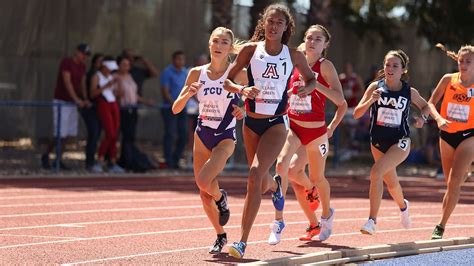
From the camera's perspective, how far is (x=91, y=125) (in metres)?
21.2

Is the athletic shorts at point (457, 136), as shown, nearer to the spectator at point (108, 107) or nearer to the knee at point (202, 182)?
the knee at point (202, 182)

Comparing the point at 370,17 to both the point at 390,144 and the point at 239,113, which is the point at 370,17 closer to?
the point at 390,144

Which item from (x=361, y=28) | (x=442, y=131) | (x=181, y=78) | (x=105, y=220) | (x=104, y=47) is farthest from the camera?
(x=361, y=28)

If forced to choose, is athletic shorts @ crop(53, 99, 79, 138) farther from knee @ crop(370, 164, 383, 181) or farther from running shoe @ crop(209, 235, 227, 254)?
running shoe @ crop(209, 235, 227, 254)

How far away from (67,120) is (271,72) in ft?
33.7

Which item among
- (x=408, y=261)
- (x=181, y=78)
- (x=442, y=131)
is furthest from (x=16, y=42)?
(x=408, y=261)

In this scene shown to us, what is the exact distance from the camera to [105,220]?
14.3 meters

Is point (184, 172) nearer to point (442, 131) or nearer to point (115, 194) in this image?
point (115, 194)

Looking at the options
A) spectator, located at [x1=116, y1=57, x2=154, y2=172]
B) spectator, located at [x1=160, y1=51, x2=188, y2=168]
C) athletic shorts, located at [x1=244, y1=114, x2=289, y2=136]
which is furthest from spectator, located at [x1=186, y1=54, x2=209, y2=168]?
athletic shorts, located at [x1=244, y1=114, x2=289, y2=136]

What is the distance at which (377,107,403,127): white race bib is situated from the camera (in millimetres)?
12656

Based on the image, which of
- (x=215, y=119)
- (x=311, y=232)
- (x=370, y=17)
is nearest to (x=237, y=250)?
(x=215, y=119)

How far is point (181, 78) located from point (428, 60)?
38.9 ft

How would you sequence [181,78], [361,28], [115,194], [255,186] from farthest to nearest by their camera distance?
[361,28], [181,78], [115,194], [255,186]

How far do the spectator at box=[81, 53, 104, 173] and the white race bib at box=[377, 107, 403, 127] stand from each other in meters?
9.17
